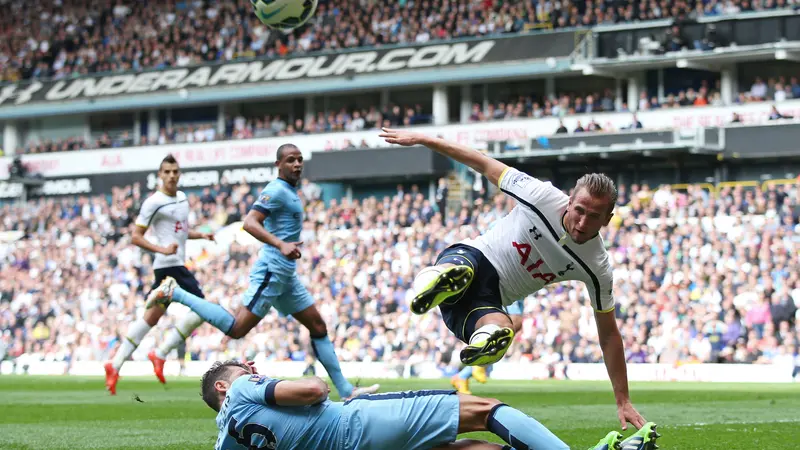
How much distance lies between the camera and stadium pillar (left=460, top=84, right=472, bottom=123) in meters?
37.7

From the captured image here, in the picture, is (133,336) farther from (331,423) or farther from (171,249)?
(331,423)

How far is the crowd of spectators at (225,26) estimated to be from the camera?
34688 mm

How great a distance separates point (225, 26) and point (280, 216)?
30902 millimetres

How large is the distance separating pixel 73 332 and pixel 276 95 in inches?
505

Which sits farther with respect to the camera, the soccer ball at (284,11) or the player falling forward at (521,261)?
the soccer ball at (284,11)

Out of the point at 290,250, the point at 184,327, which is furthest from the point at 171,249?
the point at 290,250

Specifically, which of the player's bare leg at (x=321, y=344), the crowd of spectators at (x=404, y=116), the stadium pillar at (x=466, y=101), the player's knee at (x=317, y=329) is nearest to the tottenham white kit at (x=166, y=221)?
the player's bare leg at (x=321, y=344)

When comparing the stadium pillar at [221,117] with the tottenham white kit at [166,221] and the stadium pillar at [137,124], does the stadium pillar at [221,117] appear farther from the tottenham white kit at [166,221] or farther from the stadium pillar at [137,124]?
the tottenham white kit at [166,221]

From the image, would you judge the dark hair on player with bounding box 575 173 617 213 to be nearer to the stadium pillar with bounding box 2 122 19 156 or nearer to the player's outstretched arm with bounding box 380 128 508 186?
the player's outstretched arm with bounding box 380 128 508 186

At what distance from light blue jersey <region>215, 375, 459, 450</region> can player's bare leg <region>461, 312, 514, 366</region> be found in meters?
0.71

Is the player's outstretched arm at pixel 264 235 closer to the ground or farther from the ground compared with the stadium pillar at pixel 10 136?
closer to the ground

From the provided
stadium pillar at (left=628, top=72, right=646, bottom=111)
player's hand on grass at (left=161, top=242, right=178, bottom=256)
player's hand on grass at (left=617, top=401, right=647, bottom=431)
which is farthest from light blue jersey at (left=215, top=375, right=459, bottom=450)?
stadium pillar at (left=628, top=72, right=646, bottom=111)

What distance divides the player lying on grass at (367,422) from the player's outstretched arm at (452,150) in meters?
1.74

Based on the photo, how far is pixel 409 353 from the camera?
23688 millimetres
